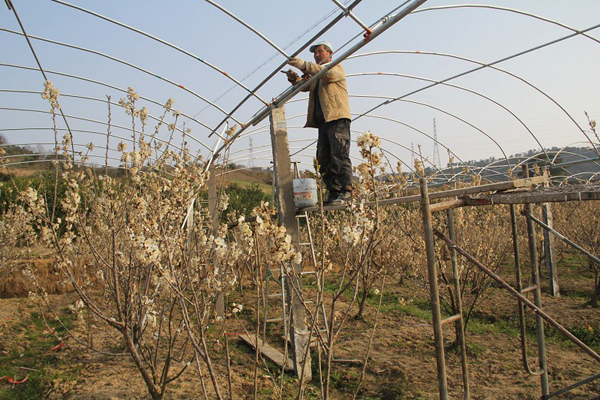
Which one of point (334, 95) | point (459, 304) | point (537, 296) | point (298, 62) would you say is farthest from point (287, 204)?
point (537, 296)

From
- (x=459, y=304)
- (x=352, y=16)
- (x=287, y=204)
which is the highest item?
(x=352, y=16)

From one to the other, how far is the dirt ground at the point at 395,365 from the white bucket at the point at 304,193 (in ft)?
5.49

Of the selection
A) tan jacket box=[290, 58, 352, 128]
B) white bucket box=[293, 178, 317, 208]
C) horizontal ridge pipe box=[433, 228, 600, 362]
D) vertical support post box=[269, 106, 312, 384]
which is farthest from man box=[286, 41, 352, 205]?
horizontal ridge pipe box=[433, 228, 600, 362]

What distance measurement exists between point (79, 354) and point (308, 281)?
584 cm

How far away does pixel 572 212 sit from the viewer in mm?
9555

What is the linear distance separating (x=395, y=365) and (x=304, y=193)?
2308mm

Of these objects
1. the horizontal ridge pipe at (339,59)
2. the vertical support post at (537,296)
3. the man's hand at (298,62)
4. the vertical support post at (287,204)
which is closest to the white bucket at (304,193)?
the vertical support post at (287,204)

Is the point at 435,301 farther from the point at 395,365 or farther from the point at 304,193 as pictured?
the point at 395,365

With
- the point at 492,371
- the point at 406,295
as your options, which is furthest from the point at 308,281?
the point at 492,371

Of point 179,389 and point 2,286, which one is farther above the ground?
point 2,286

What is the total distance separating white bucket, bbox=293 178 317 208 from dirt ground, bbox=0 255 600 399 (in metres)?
1.67

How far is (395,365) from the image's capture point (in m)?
4.63

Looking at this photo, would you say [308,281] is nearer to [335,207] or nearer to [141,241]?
[335,207]

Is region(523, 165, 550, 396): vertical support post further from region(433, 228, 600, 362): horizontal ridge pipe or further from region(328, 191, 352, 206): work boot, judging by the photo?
region(328, 191, 352, 206): work boot
